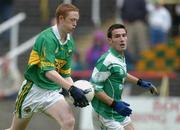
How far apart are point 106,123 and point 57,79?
926mm

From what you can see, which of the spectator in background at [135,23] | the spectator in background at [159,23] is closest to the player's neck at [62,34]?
the spectator in background at [135,23]

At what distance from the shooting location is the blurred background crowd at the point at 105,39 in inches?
698

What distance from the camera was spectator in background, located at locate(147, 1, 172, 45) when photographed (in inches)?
744

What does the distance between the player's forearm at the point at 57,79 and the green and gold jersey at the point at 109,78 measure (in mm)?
439

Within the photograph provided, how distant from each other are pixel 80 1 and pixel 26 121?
10.5 meters

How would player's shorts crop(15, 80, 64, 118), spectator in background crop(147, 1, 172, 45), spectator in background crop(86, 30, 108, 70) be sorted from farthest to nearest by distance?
spectator in background crop(147, 1, 172, 45) < spectator in background crop(86, 30, 108, 70) < player's shorts crop(15, 80, 64, 118)

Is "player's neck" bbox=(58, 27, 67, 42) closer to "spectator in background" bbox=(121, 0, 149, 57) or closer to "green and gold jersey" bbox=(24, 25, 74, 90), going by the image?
"green and gold jersey" bbox=(24, 25, 74, 90)

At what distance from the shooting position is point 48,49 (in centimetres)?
1043

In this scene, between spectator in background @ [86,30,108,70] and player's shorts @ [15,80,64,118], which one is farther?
spectator in background @ [86,30,108,70]

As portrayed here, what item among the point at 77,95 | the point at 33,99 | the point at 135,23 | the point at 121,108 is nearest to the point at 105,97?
the point at 121,108

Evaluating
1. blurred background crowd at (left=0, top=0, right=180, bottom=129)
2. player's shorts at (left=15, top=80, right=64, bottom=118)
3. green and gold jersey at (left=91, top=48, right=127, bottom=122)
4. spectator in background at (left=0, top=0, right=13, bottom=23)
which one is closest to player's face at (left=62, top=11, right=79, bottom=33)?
green and gold jersey at (left=91, top=48, right=127, bottom=122)

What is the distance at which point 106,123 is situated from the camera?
1082 centimetres

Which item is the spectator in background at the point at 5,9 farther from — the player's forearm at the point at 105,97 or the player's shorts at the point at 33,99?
the player's forearm at the point at 105,97

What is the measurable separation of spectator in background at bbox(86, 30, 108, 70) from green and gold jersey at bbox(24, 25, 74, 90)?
259 inches
